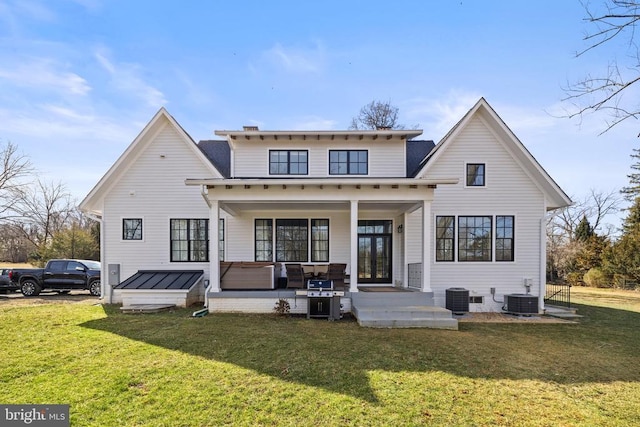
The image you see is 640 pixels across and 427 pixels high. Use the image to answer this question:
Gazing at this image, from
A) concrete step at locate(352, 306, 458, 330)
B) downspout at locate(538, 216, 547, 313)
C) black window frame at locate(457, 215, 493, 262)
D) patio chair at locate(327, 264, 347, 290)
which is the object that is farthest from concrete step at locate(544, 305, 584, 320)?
patio chair at locate(327, 264, 347, 290)

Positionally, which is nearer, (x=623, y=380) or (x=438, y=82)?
(x=623, y=380)

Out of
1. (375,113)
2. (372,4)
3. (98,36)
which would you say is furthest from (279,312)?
(375,113)

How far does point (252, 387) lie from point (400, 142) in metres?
9.33

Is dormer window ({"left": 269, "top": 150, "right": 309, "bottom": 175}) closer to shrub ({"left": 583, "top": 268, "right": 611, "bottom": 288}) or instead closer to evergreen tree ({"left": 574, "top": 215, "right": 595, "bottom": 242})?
shrub ({"left": 583, "top": 268, "right": 611, "bottom": 288})

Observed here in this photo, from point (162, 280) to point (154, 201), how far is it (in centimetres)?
283

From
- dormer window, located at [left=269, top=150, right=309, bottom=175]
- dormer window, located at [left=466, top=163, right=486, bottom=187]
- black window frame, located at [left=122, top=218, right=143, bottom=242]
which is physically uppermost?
dormer window, located at [left=269, top=150, right=309, bottom=175]

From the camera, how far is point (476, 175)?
34.3 ft

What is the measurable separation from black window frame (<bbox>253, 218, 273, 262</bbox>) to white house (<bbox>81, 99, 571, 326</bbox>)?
0.17ft

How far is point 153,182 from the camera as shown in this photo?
11.1 m

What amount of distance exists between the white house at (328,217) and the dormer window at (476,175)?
4 cm

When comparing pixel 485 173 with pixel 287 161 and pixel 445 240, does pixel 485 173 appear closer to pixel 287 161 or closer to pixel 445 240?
pixel 445 240

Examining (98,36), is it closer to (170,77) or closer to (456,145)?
(170,77)

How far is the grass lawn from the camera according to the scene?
138 inches

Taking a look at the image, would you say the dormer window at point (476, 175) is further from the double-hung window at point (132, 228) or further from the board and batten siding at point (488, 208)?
the double-hung window at point (132, 228)
